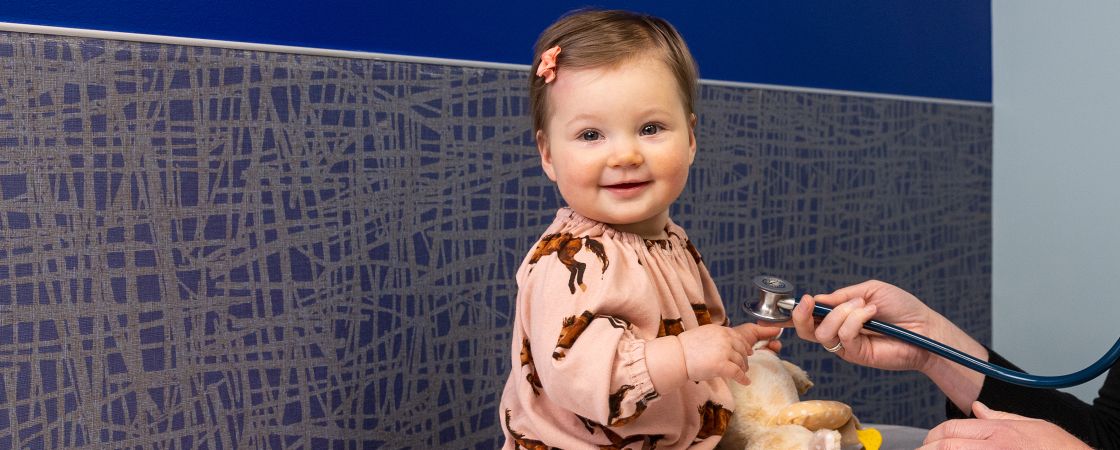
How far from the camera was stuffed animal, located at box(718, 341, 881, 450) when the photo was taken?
3.10ft

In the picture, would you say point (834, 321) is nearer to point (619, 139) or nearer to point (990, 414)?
point (990, 414)

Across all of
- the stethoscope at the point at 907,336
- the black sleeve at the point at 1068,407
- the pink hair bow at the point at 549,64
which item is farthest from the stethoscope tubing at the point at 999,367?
the pink hair bow at the point at 549,64

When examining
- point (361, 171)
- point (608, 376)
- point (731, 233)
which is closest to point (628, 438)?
point (608, 376)

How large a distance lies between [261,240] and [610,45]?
0.46m

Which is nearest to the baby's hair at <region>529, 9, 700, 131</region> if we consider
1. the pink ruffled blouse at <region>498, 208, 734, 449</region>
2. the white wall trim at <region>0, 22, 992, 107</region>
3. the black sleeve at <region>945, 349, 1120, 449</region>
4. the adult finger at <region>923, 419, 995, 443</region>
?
the pink ruffled blouse at <region>498, 208, 734, 449</region>

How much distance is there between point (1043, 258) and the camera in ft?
5.92

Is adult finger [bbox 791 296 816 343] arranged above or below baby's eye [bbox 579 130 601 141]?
below

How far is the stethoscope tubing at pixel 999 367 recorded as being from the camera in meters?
0.96

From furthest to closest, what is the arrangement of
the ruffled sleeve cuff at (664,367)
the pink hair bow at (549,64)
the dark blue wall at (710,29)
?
the dark blue wall at (710,29) < the pink hair bow at (549,64) < the ruffled sleeve cuff at (664,367)

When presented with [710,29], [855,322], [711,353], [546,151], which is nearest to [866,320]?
[855,322]

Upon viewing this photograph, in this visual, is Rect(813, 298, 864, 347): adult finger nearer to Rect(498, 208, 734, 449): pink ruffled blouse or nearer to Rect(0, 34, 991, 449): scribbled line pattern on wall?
Rect(498, 208, 734, 449): pink ruffled blouse

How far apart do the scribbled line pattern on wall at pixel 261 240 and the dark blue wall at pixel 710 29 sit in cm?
3

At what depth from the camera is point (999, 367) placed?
1.02 m

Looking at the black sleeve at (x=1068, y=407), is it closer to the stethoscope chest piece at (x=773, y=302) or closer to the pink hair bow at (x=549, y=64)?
the stethoscope chest piece at (x=773, y=302)
